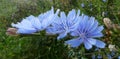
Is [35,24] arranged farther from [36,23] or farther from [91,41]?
[91,41]

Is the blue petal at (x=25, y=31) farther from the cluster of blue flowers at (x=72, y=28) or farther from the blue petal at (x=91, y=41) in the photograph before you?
the blue petal at (x=91, y=41)

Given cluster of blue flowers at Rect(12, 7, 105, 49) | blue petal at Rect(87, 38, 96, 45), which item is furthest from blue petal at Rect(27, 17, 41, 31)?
blue petal at Rect(87, 38, 96, 45)

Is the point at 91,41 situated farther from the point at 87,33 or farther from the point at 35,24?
the point at 35,24

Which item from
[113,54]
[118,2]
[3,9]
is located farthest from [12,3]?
[113,54]

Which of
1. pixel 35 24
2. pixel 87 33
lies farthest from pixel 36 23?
pixel 87 33

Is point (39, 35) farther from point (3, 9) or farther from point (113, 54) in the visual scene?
point (3, 9)

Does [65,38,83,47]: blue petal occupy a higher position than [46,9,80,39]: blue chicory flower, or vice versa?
[46,9,80,39]: blue chicory flower

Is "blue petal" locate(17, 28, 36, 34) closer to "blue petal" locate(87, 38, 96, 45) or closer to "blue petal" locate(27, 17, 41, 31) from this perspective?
"blue petal" locate(27, 17, 41, 31)

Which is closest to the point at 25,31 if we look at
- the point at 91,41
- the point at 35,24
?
the point at 35,24

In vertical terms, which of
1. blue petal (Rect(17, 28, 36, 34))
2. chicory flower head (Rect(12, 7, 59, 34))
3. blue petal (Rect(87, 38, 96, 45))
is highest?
chicory flower head (Rect(12, 7, 59, 34))
